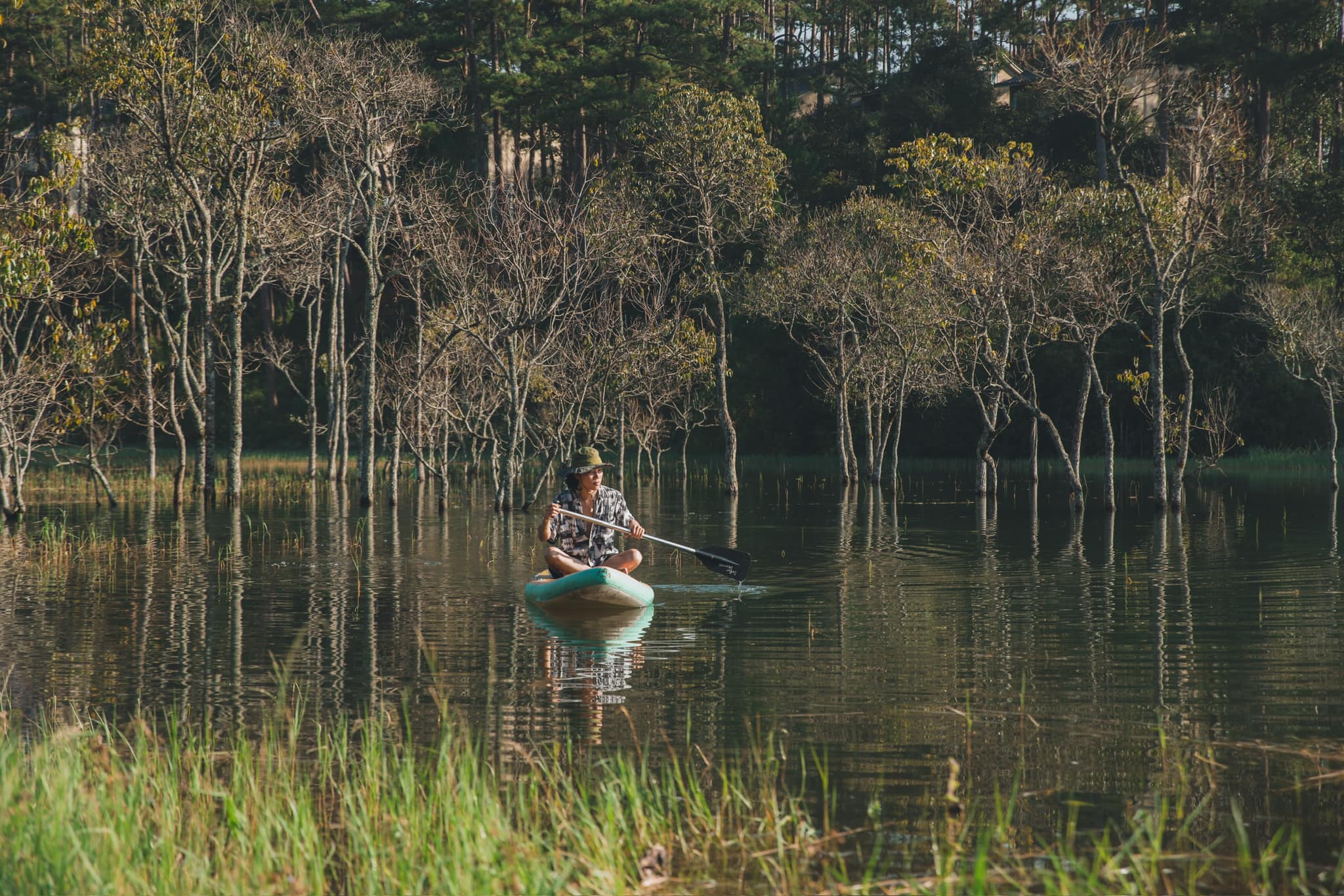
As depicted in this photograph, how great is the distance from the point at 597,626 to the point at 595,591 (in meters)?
0.55

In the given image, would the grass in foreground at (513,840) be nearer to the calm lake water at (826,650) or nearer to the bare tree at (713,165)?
the calm lake water at (826,650)

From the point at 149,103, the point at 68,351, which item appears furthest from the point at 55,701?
the point at 149,103

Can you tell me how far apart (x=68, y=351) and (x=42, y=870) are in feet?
80.3

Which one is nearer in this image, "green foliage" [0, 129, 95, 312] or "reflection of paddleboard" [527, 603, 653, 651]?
"reflection of paddleboard" [527, 603, 653, 651]

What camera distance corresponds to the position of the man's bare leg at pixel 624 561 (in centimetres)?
1634

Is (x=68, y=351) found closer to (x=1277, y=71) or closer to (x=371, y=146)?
(x=371, y=146)

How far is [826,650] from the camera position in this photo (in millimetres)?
12789

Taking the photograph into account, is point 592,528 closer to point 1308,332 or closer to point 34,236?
point 34,236

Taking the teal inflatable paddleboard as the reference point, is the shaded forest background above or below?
above

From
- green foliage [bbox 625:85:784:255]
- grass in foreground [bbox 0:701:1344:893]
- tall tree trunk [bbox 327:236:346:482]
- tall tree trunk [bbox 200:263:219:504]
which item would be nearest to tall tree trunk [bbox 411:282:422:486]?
tall tree trunk [bbox 327:236:346:482]

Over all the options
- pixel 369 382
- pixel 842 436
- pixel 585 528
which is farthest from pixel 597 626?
pixel 842 436

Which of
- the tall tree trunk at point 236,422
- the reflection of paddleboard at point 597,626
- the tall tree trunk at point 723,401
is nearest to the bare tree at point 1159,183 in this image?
the tall tree trunk at point 723,401

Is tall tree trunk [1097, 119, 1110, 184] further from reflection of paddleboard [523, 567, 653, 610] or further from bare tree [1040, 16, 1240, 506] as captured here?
reflection of paddleboard [523, 567, 653, 610]

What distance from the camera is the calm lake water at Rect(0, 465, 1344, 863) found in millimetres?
8531
